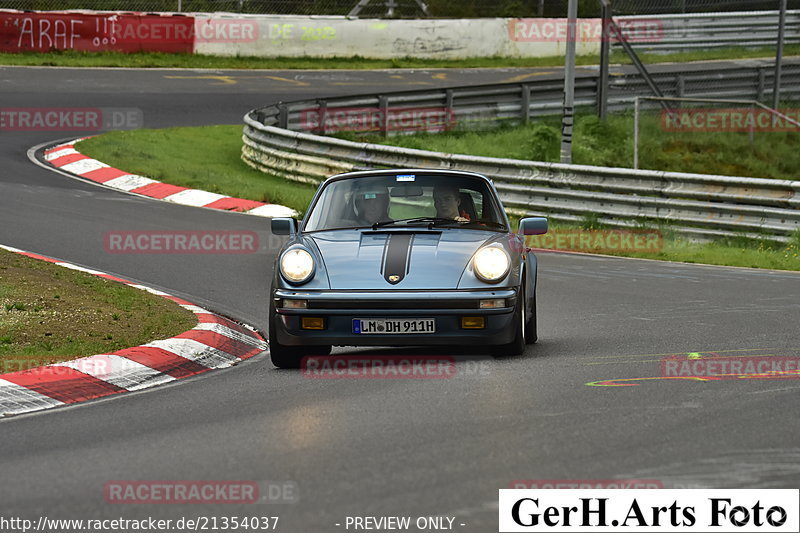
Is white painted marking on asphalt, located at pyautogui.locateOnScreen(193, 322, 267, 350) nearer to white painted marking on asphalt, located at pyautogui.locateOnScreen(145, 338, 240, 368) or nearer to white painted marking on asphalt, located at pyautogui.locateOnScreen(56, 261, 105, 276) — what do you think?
white painted marking on asphalt, located at pyautogui.locateOnScreen(145, 338, 240, 368)

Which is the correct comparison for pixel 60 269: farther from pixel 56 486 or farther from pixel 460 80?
pixel 460 80

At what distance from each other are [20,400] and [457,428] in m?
2.67

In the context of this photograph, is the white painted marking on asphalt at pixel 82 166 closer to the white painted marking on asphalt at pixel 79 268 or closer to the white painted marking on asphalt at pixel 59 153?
the white painted marking on asphalt at pixel 59 153

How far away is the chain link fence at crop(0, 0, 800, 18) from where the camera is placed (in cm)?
3186

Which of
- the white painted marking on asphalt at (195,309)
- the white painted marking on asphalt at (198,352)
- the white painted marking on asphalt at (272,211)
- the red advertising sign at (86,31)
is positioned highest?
the red advertising sign at (86,31)

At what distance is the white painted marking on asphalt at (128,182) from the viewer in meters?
20.1

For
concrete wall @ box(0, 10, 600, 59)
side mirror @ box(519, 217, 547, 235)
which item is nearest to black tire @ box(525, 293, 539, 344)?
side mirror @ box(519, 217, 547, 235)

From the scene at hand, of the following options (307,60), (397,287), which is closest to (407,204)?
(397,287)

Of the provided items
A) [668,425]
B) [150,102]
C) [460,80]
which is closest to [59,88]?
[150,102]

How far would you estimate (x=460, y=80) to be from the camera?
3525 centimetres

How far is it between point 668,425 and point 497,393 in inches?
47.0

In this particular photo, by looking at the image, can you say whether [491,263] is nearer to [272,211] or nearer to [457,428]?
[457,428]

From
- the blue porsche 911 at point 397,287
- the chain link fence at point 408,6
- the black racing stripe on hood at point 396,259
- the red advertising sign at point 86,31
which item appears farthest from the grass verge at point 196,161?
the black racing stripe on hood at point 396,259

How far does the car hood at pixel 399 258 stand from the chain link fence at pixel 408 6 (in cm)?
2006
